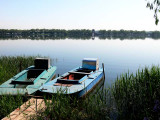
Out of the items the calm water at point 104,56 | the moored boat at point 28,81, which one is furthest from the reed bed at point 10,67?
the calm water at point 104,56

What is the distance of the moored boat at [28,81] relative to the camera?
34.0 ft

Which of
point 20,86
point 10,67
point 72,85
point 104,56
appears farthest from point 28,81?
point 104,56

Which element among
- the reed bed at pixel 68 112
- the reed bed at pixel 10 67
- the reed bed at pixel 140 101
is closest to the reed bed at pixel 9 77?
the reed bed at pixel 10 67

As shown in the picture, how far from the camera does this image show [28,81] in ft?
38.7

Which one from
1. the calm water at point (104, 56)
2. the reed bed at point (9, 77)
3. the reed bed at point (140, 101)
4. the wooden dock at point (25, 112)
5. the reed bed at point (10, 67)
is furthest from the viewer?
the calm water at point (104, 56)

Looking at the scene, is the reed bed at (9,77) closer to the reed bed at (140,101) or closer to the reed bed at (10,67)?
the reed bed at (10,67)

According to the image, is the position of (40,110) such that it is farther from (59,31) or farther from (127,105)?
(59,31)

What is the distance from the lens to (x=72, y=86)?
37.2 feet

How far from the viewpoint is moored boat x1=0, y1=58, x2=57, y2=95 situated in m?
10.4

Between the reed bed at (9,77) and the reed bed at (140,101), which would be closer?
the reed bed at (140,101)

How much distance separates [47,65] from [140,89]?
9911 mm

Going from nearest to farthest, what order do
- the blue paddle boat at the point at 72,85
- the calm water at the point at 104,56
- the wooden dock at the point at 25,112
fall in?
the wooden dock at the point at 25,112 < the blue paddle boat at the point at 72,85 < the calm water at the point at 104,56

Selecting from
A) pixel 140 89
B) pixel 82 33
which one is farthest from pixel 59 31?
pixel 140 89

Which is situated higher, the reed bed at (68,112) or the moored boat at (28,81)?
the moored boat at (28,81)
